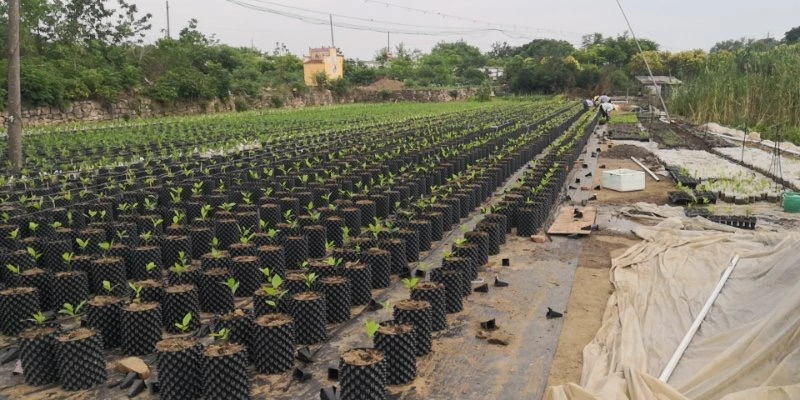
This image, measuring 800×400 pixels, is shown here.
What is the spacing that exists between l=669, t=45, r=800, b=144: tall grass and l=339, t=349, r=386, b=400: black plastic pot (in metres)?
16.1

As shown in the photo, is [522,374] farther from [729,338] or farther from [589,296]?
[589,296]

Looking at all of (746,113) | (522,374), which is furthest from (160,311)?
(746,113)

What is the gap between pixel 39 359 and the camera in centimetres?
421

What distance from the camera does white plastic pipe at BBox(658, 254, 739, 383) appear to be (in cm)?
404

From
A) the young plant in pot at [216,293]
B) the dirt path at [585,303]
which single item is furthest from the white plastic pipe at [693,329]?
the young plant in pot at [216,293]

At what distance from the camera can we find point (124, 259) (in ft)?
21.0

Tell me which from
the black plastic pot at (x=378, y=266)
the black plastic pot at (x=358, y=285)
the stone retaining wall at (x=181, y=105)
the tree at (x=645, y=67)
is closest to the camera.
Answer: the black plastic pot at (x=358, y=285)

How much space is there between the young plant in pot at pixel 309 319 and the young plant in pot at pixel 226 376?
90cm

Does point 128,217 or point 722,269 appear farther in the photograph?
point 128,217

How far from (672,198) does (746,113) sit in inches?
527

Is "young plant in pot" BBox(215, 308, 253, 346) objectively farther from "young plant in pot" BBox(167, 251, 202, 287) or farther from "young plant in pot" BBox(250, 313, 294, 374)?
"young plant in pot" BBox(167, 251, 202, 287)

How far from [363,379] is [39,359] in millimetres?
2189

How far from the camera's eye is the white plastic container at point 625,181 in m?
11.5

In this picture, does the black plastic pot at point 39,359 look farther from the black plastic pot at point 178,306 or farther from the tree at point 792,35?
the tree at point 792,35
